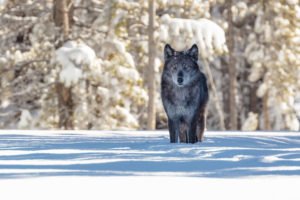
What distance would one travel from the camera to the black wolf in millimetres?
8773

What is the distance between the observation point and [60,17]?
2261cm

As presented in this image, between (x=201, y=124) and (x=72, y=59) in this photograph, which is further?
(x=72, y=59)

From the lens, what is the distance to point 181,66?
8734 mm

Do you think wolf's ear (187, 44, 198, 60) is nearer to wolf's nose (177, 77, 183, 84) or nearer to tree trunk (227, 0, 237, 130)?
wolf's nose (177, 77, 183, 84)

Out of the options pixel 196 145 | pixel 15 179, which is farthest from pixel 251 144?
→ pixel 15 179

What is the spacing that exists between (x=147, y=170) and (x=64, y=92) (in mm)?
16519

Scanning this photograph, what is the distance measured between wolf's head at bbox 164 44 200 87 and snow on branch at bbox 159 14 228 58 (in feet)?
46.7

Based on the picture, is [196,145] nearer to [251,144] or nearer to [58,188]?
[251,144]

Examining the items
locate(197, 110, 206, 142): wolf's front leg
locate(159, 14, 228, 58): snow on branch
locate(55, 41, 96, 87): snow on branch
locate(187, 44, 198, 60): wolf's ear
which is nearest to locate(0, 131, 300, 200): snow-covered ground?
locate(197, 110, 206, 142): wolf's front leg

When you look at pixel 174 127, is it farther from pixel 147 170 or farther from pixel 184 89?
pixel 147 170

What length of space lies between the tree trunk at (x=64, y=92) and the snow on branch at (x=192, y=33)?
3.31 m

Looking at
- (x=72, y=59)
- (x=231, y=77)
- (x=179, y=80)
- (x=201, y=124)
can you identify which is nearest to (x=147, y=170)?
(x=179, y=80)

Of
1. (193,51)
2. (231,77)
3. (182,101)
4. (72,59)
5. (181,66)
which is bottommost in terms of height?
(182,101)

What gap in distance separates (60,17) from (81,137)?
39.0ft
